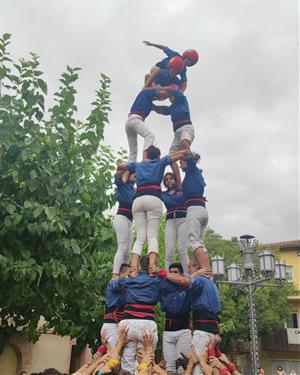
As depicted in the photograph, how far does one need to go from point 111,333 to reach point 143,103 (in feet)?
12.3

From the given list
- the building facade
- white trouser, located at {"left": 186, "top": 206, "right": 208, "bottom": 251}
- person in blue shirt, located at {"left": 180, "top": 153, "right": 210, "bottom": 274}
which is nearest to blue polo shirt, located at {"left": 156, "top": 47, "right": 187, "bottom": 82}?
person in blue shirt, located at {"left": 180, "top": 153, "right": 210, "bottom": 274}

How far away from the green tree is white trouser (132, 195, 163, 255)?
49.7 inches

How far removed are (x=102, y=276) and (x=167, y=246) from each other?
9.24 feet

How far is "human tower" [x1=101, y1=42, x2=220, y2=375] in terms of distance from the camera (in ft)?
19.1

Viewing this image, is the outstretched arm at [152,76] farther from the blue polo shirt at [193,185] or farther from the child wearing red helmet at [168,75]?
the blue polo shirt at [193,185]

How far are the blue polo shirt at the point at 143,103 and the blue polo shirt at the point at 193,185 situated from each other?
50.0 inches

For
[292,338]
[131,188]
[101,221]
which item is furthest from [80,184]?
[292,338]

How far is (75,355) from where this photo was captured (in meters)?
20.8

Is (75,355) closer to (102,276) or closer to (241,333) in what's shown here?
(241,333)

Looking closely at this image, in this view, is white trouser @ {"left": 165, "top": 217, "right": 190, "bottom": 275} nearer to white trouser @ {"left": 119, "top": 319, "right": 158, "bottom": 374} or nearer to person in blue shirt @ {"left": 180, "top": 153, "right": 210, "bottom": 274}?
person in blue shirt @ {"left": 180, "top": 153, "right": 210, "bottom": 274}

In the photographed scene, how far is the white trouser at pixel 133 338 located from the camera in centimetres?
554

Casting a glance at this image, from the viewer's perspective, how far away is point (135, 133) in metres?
7.53

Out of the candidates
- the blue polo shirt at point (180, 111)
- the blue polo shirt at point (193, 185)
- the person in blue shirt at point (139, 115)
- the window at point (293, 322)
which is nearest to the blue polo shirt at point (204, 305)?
the blue polo shirt at point (193, 185)

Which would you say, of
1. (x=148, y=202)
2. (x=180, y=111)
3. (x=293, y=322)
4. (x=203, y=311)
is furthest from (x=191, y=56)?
(x=293, y=322)
